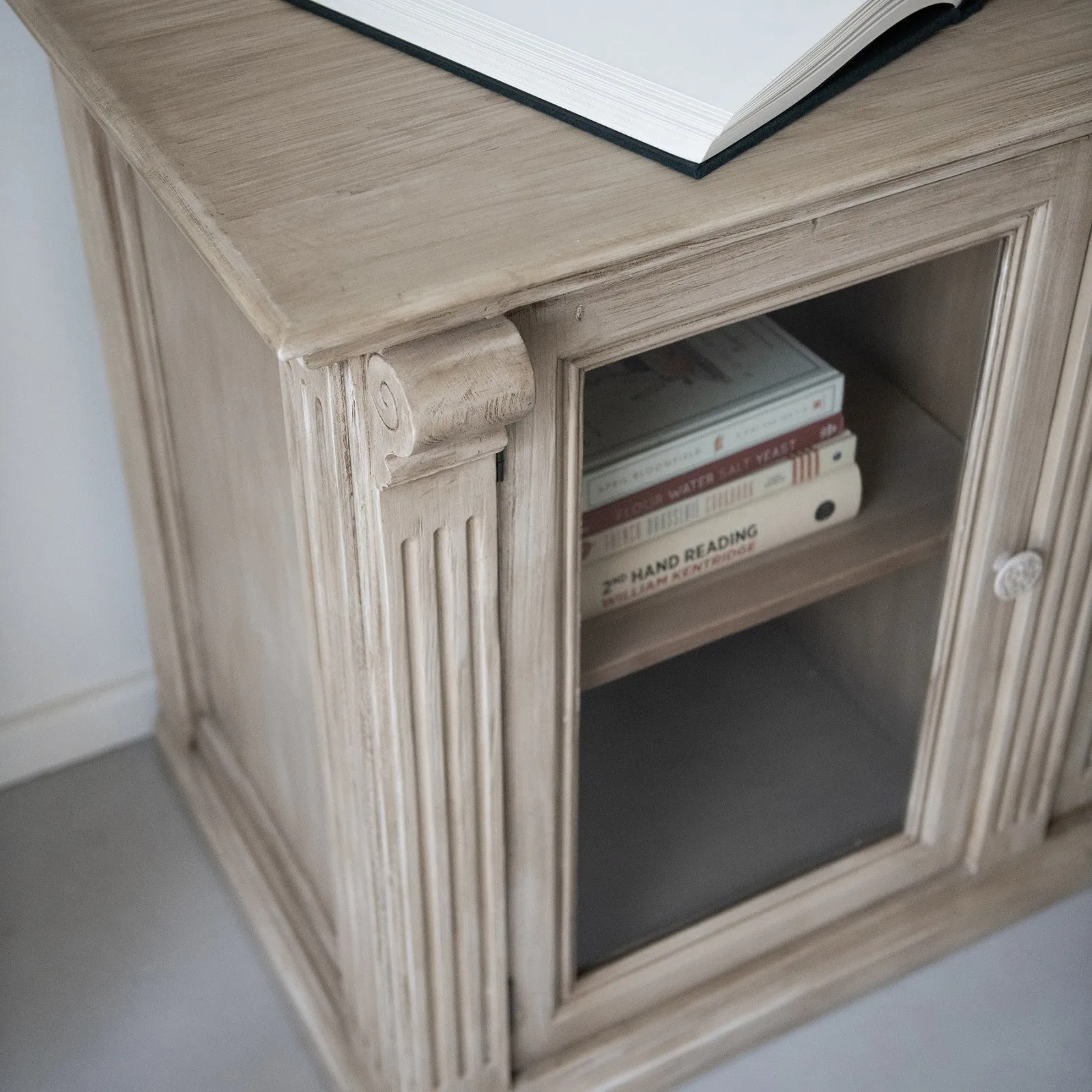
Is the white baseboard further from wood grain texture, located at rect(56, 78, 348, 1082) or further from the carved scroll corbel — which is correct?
the carved scroll corbel

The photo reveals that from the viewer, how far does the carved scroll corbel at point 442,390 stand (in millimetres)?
560

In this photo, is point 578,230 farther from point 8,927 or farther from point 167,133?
point 8,927

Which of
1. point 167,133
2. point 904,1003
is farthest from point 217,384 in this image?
point 904,1003

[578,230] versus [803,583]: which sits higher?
[578,230]

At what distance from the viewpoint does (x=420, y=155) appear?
63 cm

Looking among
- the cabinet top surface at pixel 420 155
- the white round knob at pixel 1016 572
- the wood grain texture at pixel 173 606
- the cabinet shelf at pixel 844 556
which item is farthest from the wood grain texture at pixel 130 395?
the white round knob at pixel 1016 572

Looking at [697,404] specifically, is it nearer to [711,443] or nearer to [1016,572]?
[711,443]

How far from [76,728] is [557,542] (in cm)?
63

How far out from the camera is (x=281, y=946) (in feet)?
3.28

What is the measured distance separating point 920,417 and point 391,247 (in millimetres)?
358

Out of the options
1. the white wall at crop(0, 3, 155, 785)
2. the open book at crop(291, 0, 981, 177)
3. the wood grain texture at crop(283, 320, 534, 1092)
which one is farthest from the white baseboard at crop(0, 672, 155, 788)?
the open book at crop(291, 0, 981, 177)

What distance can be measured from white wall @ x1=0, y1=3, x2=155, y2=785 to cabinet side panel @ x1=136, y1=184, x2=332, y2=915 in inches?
4.5

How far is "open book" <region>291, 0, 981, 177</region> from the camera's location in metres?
0.62

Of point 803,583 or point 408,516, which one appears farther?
point 803,583
